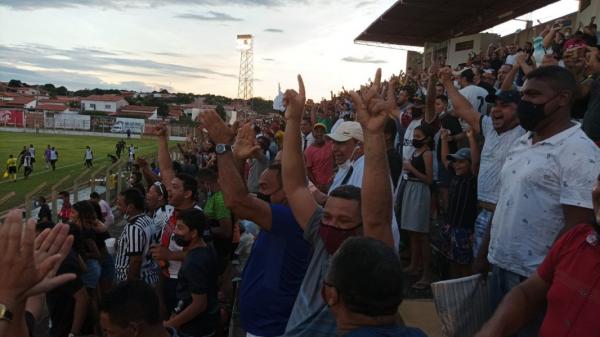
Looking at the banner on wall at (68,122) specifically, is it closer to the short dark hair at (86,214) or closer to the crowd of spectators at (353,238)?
the short dark hair at (86,214)

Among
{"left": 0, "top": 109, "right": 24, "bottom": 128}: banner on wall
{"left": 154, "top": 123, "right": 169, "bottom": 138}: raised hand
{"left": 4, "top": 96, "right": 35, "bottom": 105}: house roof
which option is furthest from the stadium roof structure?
{"left": 4, "top": 96, "right": 35, "bottom": 105}: house roof

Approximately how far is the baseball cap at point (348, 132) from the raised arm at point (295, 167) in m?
0.87

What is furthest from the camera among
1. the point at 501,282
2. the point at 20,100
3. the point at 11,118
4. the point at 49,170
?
the point at 20,100

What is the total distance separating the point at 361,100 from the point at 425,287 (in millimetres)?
3382

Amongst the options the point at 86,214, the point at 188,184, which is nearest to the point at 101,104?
the point at 86,214

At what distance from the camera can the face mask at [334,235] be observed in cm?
240

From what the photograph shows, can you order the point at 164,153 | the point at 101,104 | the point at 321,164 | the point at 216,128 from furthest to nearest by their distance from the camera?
the point at 101,104
the point at 321,164
the point at 164,153
the point at 216,128

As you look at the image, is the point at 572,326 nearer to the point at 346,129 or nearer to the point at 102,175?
the point at 346,129

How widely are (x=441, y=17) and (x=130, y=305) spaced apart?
23.1 metres

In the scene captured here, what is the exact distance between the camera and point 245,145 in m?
3.71

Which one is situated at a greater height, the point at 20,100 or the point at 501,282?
A: the point at 20,100

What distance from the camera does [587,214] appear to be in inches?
94.1

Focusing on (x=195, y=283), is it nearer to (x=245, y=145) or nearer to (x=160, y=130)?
(x=245, y=145)

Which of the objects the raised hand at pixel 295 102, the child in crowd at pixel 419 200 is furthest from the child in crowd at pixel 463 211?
the raised hand at pixel 295 102
